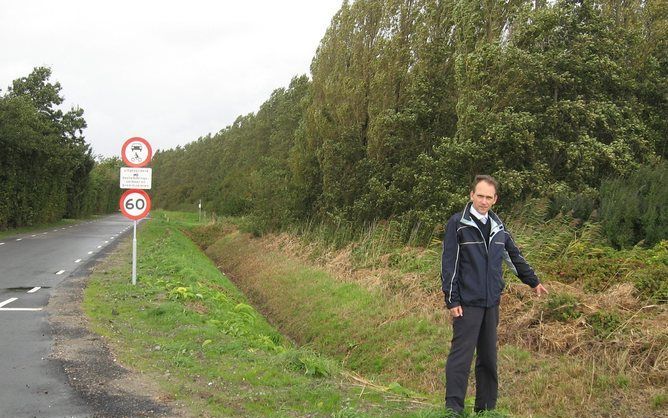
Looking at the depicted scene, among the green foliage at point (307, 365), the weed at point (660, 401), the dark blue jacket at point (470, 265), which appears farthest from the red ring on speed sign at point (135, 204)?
the weed at point (660, 401)

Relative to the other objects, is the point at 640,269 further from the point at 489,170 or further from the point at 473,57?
the point at 473,57

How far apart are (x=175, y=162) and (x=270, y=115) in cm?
4926

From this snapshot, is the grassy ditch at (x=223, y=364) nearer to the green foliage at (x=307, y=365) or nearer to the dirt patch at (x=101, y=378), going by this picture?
the green foliage at (x=307, y=365)

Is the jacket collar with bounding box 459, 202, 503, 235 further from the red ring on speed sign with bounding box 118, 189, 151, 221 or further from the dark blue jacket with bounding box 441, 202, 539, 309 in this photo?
the red ring on speed sign with bounding box 118, 189, 151, 221

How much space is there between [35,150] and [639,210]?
34738mm

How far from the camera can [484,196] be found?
485 cm

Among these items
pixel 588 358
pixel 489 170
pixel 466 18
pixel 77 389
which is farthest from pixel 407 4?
pixel 77 389

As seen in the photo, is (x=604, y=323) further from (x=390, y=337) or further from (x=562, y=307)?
(x=390, y=337)

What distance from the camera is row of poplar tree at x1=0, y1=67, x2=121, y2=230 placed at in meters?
31.0

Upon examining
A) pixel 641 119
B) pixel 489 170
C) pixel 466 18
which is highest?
pixel 466 18

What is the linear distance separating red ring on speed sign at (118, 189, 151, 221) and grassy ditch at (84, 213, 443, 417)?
1770 mm

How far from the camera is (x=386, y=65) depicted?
63.5ft

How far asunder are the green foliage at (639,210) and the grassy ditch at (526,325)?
67 cm

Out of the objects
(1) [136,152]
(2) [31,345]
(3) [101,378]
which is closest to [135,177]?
(1) [136,152]
